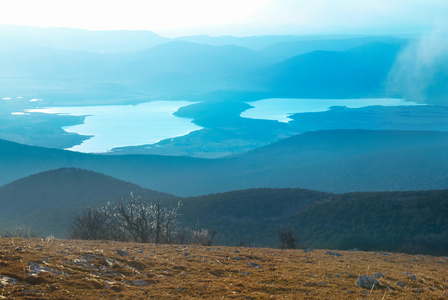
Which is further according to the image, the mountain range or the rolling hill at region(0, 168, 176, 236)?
the rolling hill at region(0, 168, 176, 236)

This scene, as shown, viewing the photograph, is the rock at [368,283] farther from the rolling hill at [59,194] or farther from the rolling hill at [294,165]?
the rolling hill at [294,165]

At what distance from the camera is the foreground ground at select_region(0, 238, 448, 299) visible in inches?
347

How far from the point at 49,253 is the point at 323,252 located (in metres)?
10.6

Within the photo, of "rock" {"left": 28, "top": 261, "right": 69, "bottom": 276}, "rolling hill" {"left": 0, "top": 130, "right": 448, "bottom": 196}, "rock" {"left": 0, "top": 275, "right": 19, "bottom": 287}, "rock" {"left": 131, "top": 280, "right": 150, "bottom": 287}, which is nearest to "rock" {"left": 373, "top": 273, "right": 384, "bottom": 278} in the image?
"rock" {"left": 131, "top": 280, "right": 150, "bottom": 287}

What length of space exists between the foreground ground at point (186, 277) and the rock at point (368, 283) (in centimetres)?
17

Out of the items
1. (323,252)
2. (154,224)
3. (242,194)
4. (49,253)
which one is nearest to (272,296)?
A: (49,253)

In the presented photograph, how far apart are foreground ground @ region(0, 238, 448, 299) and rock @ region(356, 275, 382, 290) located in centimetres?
17

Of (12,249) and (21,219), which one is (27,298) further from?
(21,219)

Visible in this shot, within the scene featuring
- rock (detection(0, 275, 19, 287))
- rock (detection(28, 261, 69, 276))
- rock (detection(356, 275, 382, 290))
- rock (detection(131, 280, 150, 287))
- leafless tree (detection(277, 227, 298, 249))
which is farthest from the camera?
leafless tree (detection(277, 227, 298, 249))

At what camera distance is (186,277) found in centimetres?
1073

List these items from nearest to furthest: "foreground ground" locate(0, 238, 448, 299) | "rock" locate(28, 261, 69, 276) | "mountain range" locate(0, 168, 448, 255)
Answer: "foreground ground" locate(0, 238, 448, 299), "rock" locate(28, 261, 69, 276), "mountain range" locate(0, 168, 448, 255)

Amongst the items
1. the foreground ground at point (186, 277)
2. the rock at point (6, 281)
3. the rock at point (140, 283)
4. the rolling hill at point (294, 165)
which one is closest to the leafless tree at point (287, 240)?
the foreground ground at point (186, 277)

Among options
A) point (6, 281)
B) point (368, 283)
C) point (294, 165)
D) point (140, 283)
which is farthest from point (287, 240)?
point (294, 165)

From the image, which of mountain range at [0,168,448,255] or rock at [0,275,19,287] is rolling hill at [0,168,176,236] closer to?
mountain range at [0,168,448,255]
